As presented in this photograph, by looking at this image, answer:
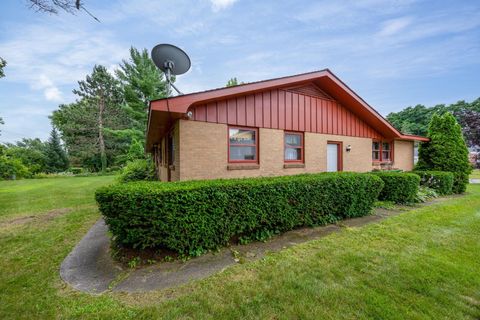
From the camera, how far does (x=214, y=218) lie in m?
3.89

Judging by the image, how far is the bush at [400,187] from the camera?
305 inches

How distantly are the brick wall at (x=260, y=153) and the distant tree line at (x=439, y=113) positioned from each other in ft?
90.5

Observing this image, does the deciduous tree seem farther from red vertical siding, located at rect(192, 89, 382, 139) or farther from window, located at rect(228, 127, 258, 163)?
window, located at rect(228, 127, 258, 163)

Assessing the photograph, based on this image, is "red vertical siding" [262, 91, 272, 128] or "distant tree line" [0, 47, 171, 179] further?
"distant tree line" [0, 47, 171, 179]

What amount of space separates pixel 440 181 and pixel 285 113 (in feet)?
28.8

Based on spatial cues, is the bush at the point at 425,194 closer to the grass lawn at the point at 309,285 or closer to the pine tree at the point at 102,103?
the grass lawn at the point at 309,285

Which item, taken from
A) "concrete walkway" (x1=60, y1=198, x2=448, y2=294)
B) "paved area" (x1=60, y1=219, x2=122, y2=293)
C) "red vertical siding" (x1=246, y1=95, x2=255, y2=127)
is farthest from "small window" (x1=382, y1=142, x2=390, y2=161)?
"paved area" (x1=60, y1=219, x2=122, y2=293)

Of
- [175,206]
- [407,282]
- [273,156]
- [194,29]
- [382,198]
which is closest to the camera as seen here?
[407,282]

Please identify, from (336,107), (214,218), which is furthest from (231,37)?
(214,218)

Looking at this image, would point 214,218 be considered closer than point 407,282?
No

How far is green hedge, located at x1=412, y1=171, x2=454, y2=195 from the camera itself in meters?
9.80

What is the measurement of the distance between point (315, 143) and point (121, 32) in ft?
26.6

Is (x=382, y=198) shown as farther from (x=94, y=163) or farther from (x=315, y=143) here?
(x=94, y=163)

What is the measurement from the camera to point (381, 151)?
1175cm
